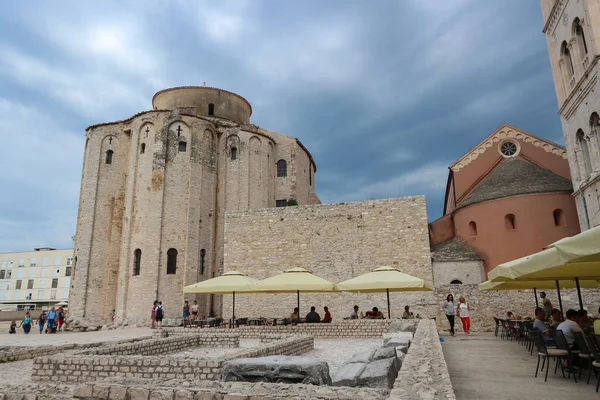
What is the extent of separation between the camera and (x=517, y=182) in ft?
75.2

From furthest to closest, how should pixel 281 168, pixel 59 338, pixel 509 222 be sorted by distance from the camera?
pixel 281 168 < pixel 509 222 < pixel 59 338

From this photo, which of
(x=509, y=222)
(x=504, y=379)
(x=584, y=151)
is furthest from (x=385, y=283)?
(x=584, y=151)

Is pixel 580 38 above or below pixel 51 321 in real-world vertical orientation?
above

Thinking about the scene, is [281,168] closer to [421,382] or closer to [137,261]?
[137,261]

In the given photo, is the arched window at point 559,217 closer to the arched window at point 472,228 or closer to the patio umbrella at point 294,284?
the arched window at point 472,228

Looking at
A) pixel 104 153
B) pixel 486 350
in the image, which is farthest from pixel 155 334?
pixel 104 153

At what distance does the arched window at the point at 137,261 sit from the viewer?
26094 millimetres

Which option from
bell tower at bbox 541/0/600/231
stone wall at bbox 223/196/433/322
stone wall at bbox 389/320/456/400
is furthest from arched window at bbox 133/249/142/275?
bell tower at bbox 541/0/600/231

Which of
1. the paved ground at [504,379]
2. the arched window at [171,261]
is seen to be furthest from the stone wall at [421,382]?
the arched window at [171,261]

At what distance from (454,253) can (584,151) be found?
329 inches

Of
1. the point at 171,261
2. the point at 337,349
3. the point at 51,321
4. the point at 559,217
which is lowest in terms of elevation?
the point at 337,349

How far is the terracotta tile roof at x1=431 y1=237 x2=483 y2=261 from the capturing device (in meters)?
21.7

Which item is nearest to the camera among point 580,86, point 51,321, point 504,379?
point 504,379

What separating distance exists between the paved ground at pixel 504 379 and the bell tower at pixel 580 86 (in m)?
13.4
